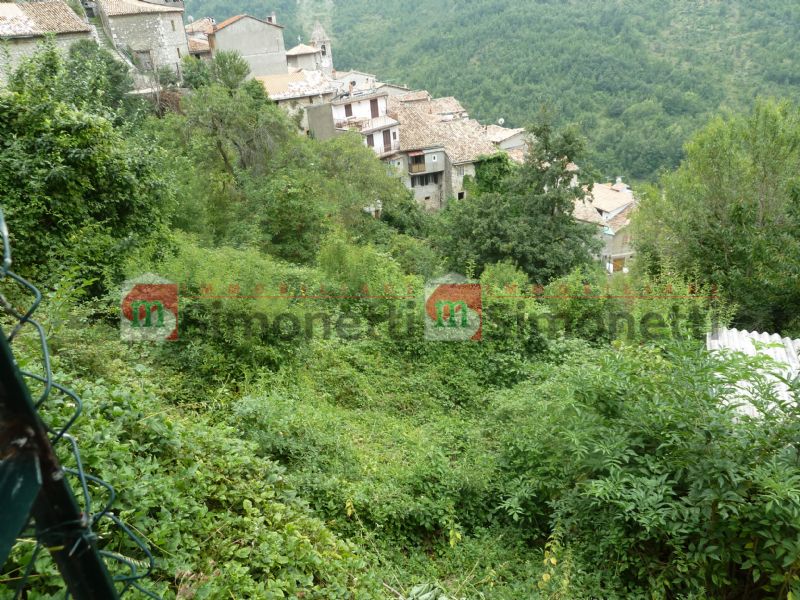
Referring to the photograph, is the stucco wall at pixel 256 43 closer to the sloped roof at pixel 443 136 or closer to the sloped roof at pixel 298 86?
the sloped roof at pixel 298 86

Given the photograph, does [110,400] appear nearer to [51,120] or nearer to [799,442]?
[799,442]

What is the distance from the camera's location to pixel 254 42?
36.0 m

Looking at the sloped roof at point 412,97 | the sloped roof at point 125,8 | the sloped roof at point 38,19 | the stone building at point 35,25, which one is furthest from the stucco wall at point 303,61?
the sloped roof at point 38,19

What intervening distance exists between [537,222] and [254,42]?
1036 inches

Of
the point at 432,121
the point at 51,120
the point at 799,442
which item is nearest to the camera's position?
the point at 799,442

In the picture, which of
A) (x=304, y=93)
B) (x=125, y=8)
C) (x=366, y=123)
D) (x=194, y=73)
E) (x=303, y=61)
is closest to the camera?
Result: (x=194, y=73)

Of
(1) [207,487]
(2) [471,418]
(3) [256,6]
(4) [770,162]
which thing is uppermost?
(3) [256,6]

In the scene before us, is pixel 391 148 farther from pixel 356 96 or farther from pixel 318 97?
pixel 318 97

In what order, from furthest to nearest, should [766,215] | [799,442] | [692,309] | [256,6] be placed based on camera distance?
[256,6], [766,215], [692,309], [799,442]

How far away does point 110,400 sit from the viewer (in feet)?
13.3

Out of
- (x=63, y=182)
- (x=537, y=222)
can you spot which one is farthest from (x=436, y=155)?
(x=63, y=182)

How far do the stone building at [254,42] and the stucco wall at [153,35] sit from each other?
19.6 ft

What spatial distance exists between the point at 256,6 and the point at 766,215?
83.6 meters

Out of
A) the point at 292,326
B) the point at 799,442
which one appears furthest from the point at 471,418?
the point at 799,442
